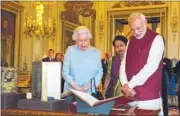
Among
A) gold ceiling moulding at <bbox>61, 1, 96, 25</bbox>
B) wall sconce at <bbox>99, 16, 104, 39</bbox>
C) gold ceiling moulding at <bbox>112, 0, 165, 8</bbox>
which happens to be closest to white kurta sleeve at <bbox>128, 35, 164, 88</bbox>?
gold ceiling moulding at <bbox>112, 0, 165, 8</bbox>

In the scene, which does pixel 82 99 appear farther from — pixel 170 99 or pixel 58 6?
pixel 58 6

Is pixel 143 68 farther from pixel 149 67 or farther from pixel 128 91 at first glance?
pixel 128 91

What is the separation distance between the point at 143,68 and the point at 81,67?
759 mm

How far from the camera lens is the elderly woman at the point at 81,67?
3.19 m

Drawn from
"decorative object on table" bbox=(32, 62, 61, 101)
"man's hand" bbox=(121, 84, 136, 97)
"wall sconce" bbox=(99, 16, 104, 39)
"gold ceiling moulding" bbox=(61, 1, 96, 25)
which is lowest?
"man's hand" bbox=(121, 84, 136, 97)

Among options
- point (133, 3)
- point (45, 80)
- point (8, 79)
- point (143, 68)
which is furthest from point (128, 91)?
point (133, 3)

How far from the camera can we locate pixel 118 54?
379 centimetres

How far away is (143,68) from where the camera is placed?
2680mm

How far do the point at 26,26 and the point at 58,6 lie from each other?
9.35 ft

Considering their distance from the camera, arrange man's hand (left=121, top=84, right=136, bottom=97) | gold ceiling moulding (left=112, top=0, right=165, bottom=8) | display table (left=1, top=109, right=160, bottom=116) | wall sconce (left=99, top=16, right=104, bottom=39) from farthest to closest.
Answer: wall sconce (left=99, top=16, right=104, bottom=39) → gold ceiling moulding (left=112, top=0, right=165, bottom=8) → man's hand (left=121, top=84, right=136, bottom=97) → display table (left=1, top=109, right=160, bottom=116)

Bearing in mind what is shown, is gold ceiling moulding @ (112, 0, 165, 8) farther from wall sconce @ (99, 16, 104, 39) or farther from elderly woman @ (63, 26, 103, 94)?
elderly woman @ (63, 26, 103, 94)

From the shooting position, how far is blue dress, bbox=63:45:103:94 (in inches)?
127

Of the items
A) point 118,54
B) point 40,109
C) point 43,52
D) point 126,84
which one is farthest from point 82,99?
point 43,52

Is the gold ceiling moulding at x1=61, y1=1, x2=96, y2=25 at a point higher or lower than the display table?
higher
